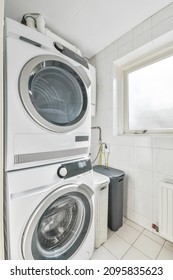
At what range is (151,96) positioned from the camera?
1.45 metres

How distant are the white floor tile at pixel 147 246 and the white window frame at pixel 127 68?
106 cm

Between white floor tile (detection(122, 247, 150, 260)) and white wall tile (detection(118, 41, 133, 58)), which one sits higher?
white wall tile (detection(118, 41, 133, 58))

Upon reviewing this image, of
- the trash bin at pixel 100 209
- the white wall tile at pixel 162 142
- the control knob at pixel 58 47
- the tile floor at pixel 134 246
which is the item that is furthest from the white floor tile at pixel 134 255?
the control knob at pixel 58 47

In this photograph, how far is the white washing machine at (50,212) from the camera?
1.98 ft

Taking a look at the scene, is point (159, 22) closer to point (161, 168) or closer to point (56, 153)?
point (161, 168)

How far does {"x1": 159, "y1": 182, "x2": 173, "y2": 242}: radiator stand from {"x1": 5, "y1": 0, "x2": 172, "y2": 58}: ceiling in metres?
1.60

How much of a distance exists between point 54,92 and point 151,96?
1.14 meters

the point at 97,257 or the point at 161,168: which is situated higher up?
the point at 161,168

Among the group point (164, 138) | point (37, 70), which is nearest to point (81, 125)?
point (37, 70)

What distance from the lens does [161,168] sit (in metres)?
1.27

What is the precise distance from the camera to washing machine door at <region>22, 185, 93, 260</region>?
696 millimetres

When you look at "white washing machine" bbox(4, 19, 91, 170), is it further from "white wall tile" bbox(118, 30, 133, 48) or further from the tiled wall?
"white wall tile" bbox(118, 30, 133, 48)

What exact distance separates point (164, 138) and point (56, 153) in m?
1.03

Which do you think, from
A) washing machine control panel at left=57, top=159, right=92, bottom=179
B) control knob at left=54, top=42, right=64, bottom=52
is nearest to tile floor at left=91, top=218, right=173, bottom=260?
washing machine control panel at left=57, top=159, right=92, bottom=179
